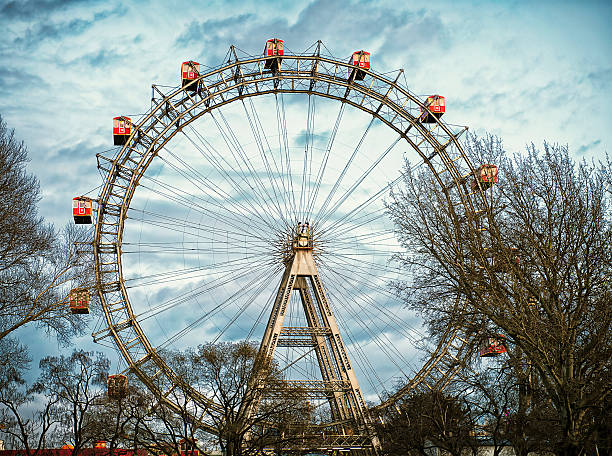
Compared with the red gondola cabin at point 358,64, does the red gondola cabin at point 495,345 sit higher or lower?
lower

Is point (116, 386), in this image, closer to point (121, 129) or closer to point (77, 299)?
point (77, 299)

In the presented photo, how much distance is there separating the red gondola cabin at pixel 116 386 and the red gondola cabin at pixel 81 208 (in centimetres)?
680

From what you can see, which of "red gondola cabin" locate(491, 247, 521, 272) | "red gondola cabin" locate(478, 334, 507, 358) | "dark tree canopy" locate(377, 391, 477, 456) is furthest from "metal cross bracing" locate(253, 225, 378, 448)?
"red gondola cabin" locate(491, 247, 521, 272)

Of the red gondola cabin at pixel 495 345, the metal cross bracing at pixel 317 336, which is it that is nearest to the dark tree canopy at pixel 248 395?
the metal cross bracing at pixel 317 336

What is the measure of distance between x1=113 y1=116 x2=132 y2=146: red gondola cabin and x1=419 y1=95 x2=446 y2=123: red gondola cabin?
13401 millimetres

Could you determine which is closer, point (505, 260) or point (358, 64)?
point (505, 260)

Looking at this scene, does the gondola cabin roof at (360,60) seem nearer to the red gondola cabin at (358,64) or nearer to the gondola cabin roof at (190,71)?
the red gondola cabin at (358,64)

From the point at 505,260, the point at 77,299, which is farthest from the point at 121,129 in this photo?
the point at 505,260

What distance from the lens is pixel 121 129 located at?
29.7 m

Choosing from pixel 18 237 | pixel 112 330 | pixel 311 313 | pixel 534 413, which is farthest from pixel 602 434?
pixel 112 330

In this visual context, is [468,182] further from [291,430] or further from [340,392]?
[291,430]

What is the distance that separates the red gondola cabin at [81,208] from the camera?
2872 centimetres

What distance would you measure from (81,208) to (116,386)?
7.59 meters

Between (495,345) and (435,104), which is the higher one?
(435,104)
